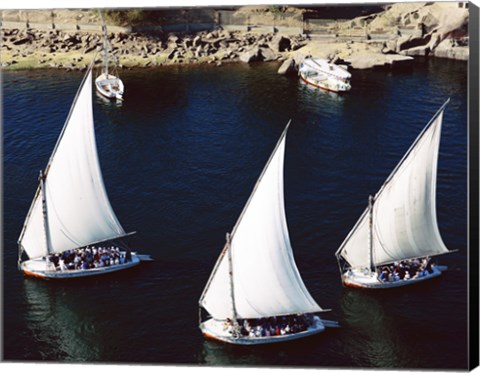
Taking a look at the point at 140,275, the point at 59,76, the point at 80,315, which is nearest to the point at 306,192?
the point at 140,275

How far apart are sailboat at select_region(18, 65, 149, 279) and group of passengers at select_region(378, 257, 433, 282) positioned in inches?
678

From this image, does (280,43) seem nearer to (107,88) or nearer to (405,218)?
(107,88)

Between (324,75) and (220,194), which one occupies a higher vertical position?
(324,75)

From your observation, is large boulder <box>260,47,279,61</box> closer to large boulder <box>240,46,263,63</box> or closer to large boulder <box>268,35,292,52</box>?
large boulder <box>240,46,263,63</box>

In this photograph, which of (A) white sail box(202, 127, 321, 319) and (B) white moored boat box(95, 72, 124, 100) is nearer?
(A) white sail box(202, 127, 321, 319)

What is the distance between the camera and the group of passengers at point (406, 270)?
217 feet

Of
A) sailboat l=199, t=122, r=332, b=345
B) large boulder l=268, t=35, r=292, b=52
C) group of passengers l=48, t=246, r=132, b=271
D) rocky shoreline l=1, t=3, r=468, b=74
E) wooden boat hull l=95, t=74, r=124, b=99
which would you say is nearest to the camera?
sailboat l=199, t=122, r=332, b=345

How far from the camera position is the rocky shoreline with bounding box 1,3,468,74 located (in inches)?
2803

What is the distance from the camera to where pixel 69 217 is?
224 feet

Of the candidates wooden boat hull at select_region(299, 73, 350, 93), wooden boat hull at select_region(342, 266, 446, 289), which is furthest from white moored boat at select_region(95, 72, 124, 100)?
wooden boat hull at select_region(342, 266, 446, 289)

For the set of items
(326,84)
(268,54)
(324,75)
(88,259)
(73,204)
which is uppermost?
(268,54)

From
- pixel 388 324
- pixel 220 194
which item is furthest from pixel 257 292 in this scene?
pixel 220 194

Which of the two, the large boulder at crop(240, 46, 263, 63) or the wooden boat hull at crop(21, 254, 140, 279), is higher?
the large boulder at crop(240, 46, 263, 63)

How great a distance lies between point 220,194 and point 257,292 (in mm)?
14586
